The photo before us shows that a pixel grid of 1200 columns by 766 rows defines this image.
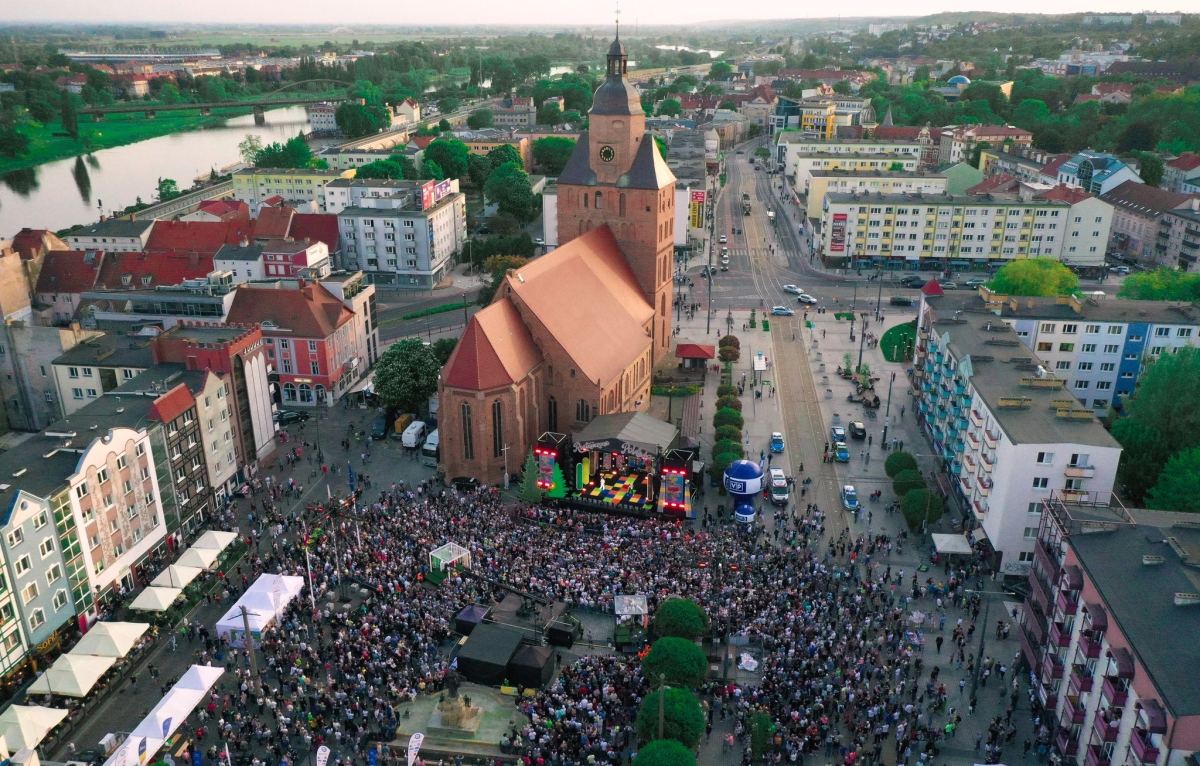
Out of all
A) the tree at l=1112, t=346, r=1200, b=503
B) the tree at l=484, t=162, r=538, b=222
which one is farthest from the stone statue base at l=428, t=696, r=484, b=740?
the tree at l=484, t=162, r=538, b=222

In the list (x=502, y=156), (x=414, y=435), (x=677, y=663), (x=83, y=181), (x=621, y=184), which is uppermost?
(x=621, y=184)

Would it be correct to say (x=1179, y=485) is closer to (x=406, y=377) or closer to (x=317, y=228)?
(x=406, y=377)

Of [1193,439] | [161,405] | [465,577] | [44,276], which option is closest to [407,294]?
[44,276]

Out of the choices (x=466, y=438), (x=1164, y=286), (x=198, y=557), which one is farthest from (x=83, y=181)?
(x=1164, y=286)

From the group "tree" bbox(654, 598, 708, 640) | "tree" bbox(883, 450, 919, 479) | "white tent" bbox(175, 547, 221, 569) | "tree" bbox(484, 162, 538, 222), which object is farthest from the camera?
"tree" bbox(484, 162, 538, 222)

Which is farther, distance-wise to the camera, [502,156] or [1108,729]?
[502,156]

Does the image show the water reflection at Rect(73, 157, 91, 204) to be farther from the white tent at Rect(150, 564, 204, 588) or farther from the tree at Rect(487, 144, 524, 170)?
the white tent at Rect(150, 564, 204, 588)

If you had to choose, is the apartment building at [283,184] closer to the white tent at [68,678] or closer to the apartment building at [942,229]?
the apartment building at [942,229]

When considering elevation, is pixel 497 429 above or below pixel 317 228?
below
